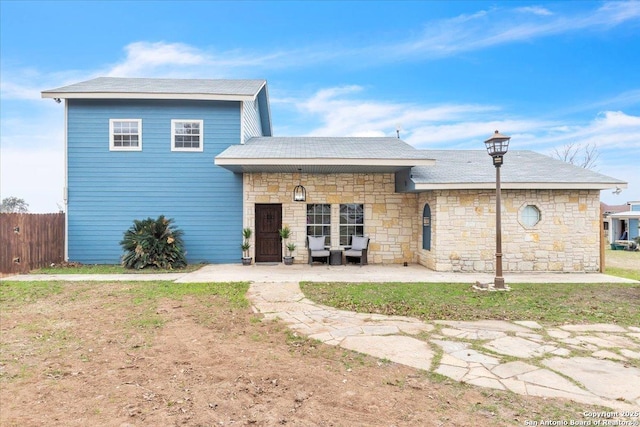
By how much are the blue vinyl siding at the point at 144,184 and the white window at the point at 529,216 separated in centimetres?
836

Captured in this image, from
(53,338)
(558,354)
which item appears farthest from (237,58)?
(558,354)

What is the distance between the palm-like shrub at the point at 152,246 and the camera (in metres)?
10.3

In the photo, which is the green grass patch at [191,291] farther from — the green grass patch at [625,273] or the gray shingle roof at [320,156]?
the green grass patch at [625,273]

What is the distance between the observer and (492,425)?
8.43 feet

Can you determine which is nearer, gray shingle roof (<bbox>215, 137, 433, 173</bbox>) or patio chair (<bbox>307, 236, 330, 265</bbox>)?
gray shingle roof (<bbox>215, 137, 433, 173</bbox>)

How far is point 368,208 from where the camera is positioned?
1173cm

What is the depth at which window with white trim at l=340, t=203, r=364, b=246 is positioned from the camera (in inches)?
464

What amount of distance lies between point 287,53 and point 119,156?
386 inches

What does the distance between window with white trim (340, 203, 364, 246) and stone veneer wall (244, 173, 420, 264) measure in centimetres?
15

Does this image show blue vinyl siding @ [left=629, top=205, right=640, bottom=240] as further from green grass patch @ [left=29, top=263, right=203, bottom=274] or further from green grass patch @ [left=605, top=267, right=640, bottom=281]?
green grass patch @ [left=29, top=263, right=203, bottom=274]

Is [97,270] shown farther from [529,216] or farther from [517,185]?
[529,216]

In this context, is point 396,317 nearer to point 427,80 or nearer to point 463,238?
point 463,238

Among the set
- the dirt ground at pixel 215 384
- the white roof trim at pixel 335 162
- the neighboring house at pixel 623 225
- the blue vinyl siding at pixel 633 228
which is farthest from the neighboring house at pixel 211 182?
the blue vinyl siding at pixel 633 228

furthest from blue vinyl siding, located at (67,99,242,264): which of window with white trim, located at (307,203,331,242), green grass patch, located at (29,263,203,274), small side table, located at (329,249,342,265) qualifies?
small side table, located at (329,249,342,265)
